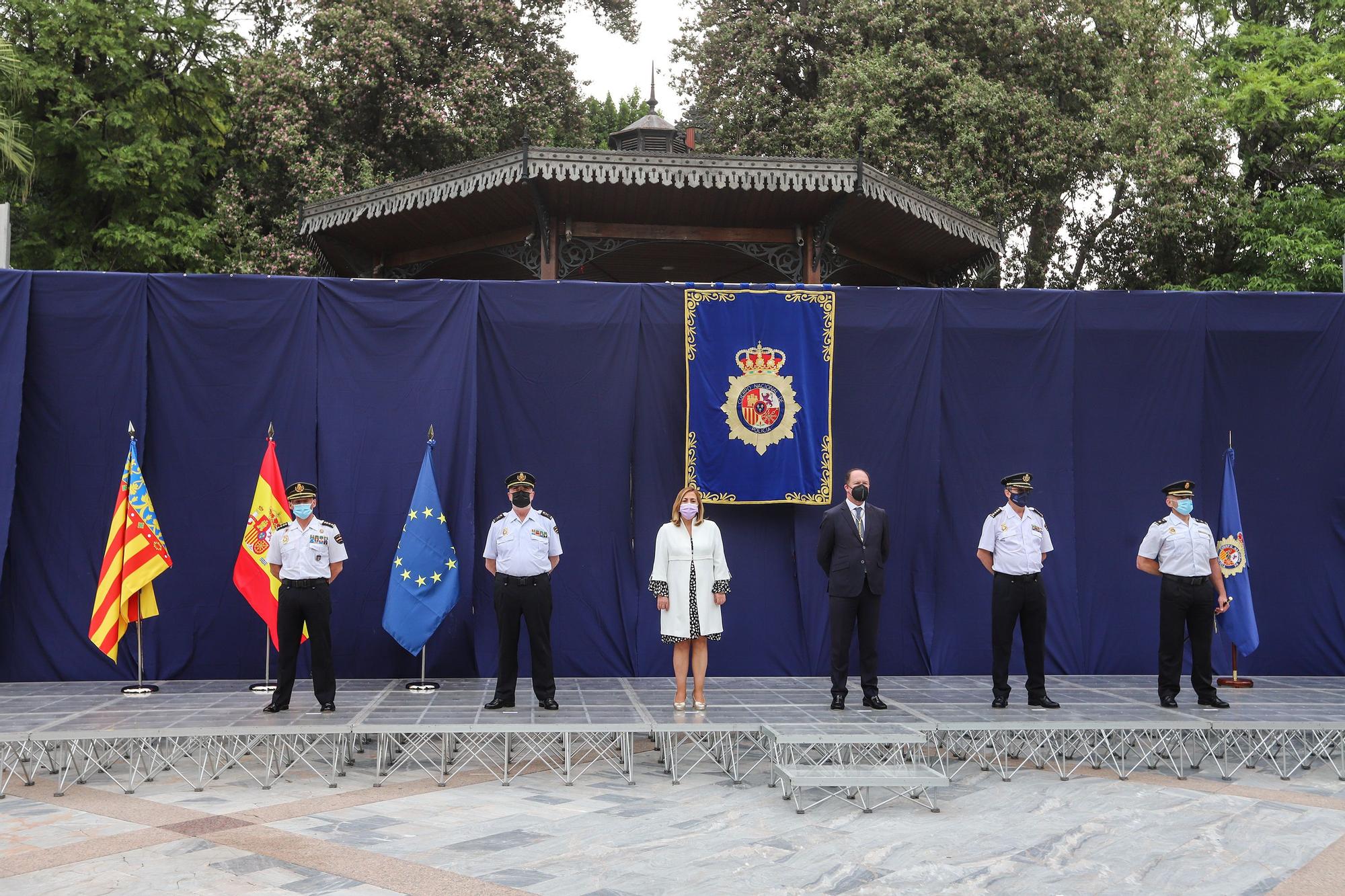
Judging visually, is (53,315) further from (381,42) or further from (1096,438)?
(381,42)

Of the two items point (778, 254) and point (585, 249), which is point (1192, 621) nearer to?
point (778, 254)

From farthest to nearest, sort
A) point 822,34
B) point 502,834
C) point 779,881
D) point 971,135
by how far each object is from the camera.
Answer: point 822,34 → point 971,135 → point 502,834 → point 779,881

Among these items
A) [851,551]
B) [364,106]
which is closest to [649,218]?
[851,551]

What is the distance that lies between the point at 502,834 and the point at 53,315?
21.2 feet

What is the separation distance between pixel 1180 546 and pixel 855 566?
2520 millimetres

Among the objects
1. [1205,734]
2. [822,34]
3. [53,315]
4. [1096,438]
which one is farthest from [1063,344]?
[822,34]

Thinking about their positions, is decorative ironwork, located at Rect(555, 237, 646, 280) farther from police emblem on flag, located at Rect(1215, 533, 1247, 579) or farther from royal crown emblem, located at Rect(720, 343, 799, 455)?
police emblem on flag, located at Rect(1215, 533, 1247, 579)

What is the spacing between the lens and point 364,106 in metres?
20.8

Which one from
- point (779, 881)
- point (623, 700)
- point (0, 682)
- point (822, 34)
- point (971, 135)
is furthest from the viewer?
point (822, 34)

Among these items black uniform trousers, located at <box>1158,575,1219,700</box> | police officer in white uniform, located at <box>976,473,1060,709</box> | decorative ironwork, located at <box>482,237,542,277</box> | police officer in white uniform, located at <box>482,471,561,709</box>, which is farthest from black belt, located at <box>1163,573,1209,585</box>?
decorative ironwork, located at <box>482,237,542,277</box>

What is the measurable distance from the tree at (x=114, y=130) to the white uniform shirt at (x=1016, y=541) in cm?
1446

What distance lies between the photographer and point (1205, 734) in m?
7.69

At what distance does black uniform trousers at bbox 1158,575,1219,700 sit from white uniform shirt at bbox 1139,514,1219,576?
67mm

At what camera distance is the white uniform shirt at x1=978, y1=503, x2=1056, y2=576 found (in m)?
8.75
